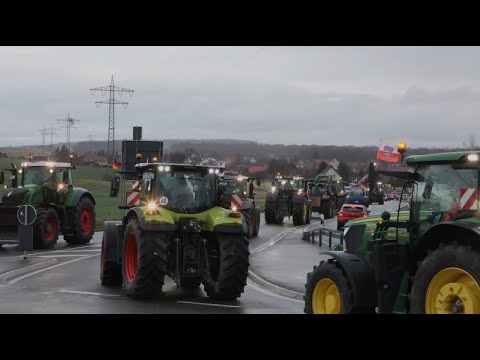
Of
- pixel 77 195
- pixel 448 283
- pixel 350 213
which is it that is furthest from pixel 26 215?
pixel 350 213

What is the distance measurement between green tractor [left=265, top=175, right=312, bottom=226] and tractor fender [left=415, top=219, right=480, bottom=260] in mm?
31230

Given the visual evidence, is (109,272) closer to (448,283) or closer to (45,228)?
(45,228)

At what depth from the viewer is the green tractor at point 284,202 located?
128 feet

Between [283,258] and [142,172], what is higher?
[142,172]

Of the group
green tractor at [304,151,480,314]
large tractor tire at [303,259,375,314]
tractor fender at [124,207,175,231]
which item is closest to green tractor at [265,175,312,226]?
tractor fender at [124,207,175,231]

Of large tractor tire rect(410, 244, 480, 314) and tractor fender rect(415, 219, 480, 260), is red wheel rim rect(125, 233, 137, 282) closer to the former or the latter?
tractor fender rect(415, 219, 480, 260)

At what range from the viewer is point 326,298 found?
30.2ft

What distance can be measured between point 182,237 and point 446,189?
20.3 ft

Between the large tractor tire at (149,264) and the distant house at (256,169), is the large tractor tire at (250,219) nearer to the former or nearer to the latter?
the large tractor tire at (149,264)

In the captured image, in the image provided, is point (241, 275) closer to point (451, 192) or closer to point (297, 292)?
point (297, 292)

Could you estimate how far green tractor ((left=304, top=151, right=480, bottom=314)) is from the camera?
6699 mm
